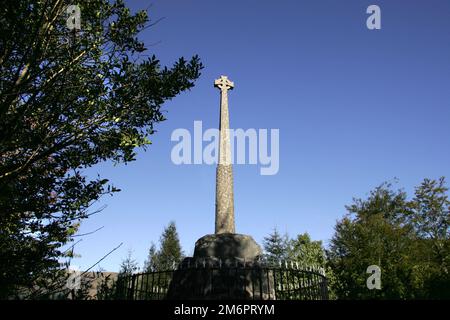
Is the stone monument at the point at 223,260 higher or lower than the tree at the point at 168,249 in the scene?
lower

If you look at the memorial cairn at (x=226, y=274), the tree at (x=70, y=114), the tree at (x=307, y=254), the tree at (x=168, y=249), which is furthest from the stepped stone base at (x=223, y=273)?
the tree at (x=168, y=249)

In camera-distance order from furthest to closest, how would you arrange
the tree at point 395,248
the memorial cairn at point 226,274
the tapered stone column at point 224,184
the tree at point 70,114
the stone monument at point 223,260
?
1. the tree at point 395,248
2. the tapered stone column at point 224,184
3. the stone monument at point 223,260
4. the memorial cairn at point 226,274
5. the tree at point 70,114

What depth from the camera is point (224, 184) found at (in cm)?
1692

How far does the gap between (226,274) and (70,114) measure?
19.8 ft

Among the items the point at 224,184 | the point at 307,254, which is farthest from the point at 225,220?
the point at 307,254

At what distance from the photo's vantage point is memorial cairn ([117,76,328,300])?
883 centimetres

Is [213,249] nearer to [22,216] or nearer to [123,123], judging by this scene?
[123,123]

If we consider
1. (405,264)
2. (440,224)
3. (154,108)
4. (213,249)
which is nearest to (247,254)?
(213,249)

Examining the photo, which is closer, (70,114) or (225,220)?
(70,114)

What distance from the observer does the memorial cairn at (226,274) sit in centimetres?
883

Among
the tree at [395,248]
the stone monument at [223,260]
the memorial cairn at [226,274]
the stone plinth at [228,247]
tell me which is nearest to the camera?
the memorial cairn at [226,274]

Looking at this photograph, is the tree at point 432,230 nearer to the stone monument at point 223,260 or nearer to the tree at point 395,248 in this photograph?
the tree at point 395,248

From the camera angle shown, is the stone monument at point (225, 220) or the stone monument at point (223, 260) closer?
the stone monument at point (223, 260)

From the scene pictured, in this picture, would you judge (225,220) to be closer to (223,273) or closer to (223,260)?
(223,260)
